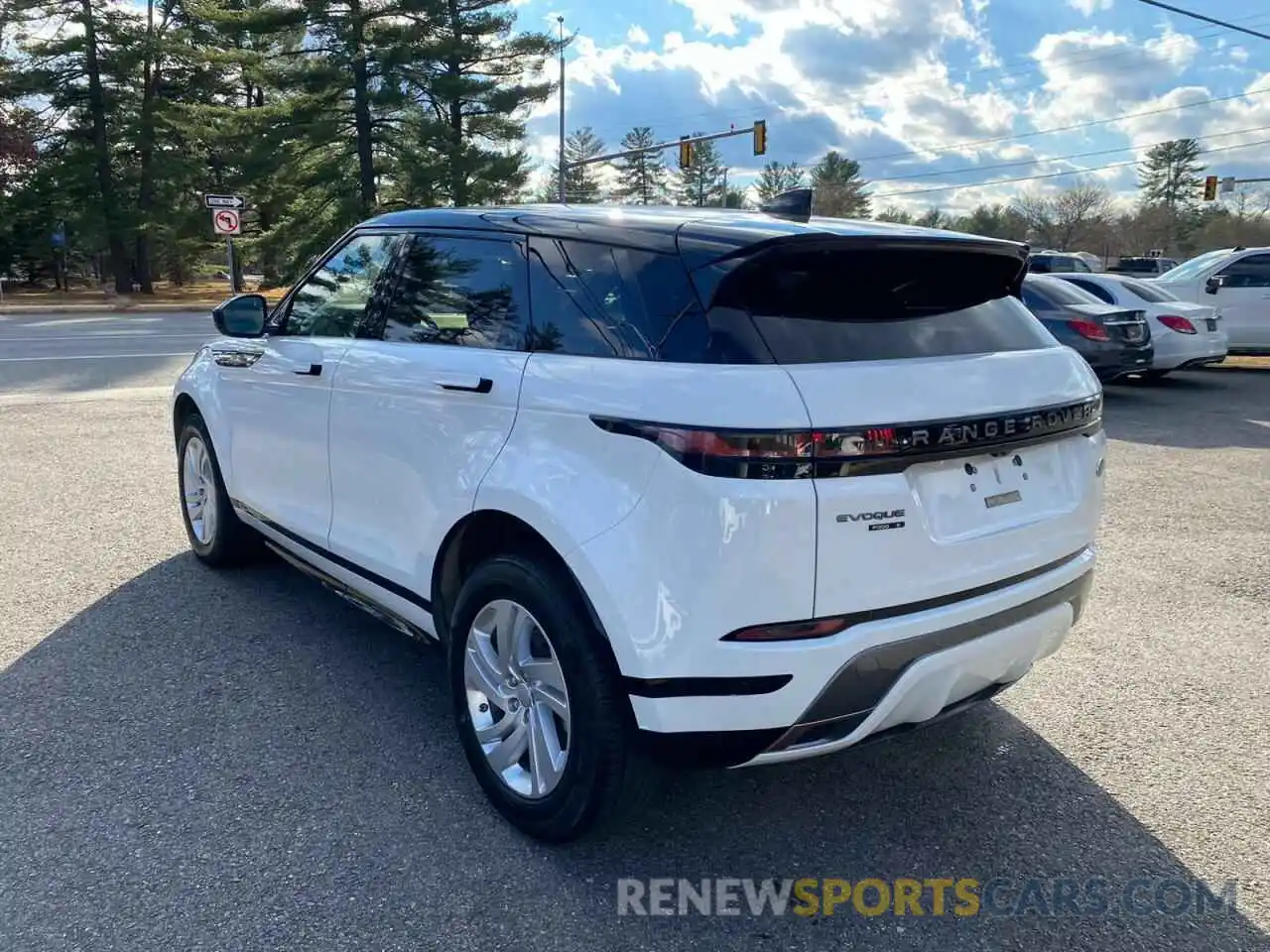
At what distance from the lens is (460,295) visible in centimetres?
323

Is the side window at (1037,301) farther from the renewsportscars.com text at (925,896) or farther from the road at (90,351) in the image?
the road at (90,351)

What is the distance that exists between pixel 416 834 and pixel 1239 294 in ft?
52.6

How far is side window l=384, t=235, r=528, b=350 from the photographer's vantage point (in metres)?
3.00

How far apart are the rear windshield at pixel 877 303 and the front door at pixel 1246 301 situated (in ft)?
46.7

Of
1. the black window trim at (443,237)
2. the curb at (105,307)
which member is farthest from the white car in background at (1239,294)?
the curb at (105,307)

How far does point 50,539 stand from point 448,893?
168 inches

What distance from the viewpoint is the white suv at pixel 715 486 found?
7.41 feet

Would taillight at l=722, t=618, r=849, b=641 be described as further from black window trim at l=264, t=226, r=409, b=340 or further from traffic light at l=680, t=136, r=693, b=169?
traffic light at l=680, t=136, r=693, b=169

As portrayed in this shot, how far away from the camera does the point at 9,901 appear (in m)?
2.51

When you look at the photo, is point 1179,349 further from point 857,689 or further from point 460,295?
point 857,689

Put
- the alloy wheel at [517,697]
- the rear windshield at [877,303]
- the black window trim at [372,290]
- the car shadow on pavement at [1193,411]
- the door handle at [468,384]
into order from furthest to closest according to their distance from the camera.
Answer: the car shadow on pavement at [1193,411], the black window trim at [372,290], the door handle at [468,384], the alloy wheel at [517,697], the rear windshield at [877,303]

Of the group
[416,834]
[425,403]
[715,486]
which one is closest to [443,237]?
[425,403]

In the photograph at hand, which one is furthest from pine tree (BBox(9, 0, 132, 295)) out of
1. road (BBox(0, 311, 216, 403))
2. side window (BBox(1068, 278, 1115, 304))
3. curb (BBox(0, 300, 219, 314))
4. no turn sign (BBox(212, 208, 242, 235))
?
side window (BBox(1068, 278, 1115, 304))

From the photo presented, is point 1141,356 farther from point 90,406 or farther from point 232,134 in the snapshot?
point 232,134
